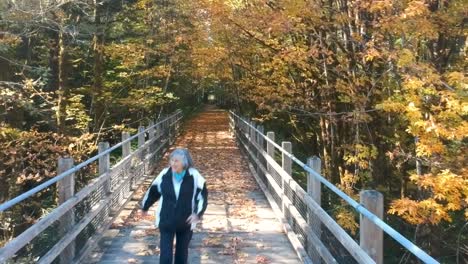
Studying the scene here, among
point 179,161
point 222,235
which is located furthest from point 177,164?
point 222,235

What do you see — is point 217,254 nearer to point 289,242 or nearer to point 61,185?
point 289,242

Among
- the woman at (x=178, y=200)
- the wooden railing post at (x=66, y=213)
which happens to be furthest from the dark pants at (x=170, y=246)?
the wooden railing post at (x=66, y=213)

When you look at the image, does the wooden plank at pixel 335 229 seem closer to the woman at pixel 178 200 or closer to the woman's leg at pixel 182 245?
the woman at pixel 178 200

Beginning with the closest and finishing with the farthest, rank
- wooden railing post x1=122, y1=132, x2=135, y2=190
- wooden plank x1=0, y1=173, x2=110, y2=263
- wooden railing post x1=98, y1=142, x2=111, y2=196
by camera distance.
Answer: wooden plank x1=0, y1=173, x2=110, y2=263
wooden railing post x1=98, y1=142, x2=111, y2=196
wooden railing post x1=122, y1=132, x2=135, y2=190

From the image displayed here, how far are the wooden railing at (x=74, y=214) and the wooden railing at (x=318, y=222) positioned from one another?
250cm

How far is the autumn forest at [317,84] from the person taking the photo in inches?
337

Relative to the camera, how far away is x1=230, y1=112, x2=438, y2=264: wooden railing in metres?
3.90

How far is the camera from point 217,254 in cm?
714

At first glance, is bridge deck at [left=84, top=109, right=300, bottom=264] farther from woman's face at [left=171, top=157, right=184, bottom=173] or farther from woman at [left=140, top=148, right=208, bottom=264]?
woman's face at [left=171, top=157, right=184, bottom=173]

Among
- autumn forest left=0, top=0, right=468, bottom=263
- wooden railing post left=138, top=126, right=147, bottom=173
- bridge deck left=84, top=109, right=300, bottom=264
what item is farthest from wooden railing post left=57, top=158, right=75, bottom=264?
wooden railing post left=138, top=126, right=147, bottom=173

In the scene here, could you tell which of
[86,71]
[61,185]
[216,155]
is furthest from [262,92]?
[61,185]

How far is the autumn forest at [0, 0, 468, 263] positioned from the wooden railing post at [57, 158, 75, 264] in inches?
196

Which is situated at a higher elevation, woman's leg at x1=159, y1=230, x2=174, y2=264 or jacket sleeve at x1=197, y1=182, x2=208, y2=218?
jacket sleeve at x1=197, y1=182, x2=208, y2=218

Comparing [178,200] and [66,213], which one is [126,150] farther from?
[178,200]
